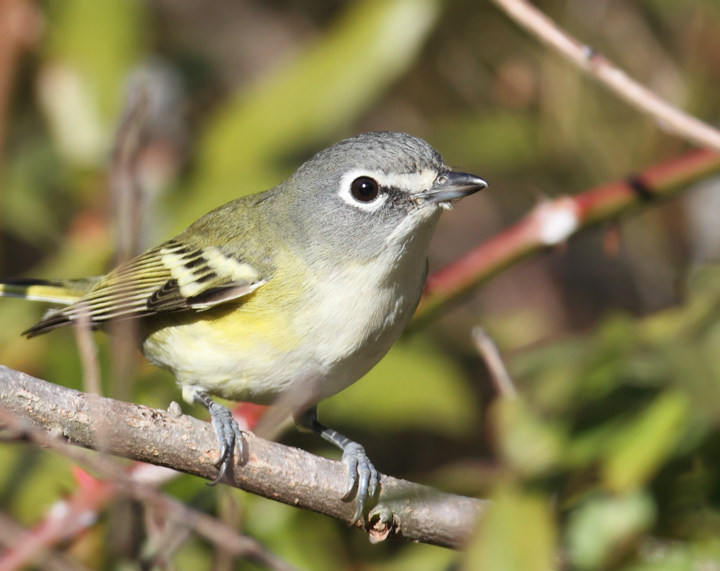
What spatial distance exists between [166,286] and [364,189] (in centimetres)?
94

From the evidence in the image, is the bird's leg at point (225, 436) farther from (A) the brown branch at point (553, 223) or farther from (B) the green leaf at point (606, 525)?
(B) the green leaf at point (606, 525)

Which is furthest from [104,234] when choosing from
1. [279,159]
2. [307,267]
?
[307,267]

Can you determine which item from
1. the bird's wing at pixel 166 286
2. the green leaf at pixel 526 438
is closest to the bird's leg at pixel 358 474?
the green leaf at pixel 526 438

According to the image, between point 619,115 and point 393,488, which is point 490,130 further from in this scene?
point 393,488

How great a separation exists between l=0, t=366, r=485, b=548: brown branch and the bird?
142 mm

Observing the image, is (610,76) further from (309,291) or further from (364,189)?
(309,291)

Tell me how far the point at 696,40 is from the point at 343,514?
4.51 metres

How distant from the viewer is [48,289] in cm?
405

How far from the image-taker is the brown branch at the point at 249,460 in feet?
7.44

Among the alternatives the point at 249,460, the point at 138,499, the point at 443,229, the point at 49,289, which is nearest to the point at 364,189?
the point at 249,460

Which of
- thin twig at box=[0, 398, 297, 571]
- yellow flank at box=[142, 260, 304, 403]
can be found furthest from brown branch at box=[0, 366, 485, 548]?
yellow flank at box=[142, 260, 304, 403]

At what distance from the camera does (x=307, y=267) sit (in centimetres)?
329

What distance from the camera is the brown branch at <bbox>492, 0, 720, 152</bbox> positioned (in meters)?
3.26

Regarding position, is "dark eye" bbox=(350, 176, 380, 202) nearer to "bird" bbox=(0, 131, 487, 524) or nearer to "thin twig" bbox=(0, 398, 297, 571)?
"bird" bbox=(0, 131, 487, 524)
